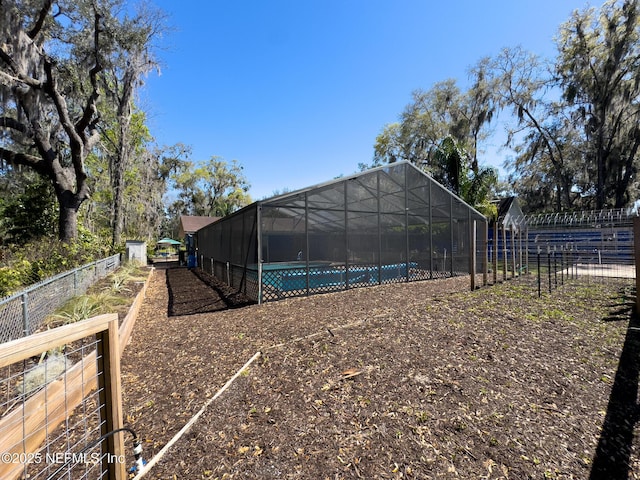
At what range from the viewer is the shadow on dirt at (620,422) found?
6.17ft

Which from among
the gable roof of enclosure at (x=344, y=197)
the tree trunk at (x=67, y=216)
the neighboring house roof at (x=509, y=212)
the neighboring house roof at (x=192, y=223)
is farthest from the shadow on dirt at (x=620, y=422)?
the neighboring house roof at (x=192, y=223)

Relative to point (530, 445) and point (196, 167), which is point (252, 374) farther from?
point (196, 167)

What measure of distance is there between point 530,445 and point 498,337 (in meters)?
2.18

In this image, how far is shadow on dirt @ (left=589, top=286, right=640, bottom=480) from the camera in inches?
74.1

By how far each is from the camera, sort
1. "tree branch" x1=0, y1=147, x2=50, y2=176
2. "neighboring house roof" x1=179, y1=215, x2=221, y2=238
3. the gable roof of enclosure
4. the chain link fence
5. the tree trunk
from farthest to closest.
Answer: "neighboring house roof" x1=179, y1=215, x2=221, y2=238
"tree branch" x1=0, y1=147, x2=50, y2=176
the tree trunk
the gable roof of enclosure
the chain link fence

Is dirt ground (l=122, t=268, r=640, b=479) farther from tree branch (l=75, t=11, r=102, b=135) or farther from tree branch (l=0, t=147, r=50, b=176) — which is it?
tree branch (l=75, t=11, r=102, b=135)

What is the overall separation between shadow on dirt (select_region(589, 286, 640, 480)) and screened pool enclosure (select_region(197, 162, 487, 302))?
161 inches

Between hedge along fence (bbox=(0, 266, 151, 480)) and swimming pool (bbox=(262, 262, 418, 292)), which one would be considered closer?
hedge along fence (bbox=(0, 266, 151, 480))

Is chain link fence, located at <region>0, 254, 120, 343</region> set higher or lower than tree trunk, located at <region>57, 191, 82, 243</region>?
lower

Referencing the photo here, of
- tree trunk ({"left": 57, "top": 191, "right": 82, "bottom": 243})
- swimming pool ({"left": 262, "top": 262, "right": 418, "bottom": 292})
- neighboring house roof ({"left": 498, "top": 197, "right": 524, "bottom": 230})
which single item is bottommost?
swimming pool ({"left": 262, "top": 262, "right": 418, "bottom": 292})

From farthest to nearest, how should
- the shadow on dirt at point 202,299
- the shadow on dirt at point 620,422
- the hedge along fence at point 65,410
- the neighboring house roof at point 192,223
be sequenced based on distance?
the neighboring house roof at point 192,223 → the shadow on dirt at point 202,299 → the shadow on dirt at point 620,422 → the hedge along fence at point 65,410

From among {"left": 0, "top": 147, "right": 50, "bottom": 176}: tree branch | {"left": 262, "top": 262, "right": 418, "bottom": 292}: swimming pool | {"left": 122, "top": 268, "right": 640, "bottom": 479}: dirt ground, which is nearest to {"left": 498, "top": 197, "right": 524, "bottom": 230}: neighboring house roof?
{"left": 262, "top": 262, "right": 418, "bottom": 292}: swimming pool

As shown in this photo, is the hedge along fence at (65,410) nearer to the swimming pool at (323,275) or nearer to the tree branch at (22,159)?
the swimming pool at (323,275)

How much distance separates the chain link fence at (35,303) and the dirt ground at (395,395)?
1.24m
